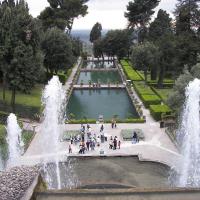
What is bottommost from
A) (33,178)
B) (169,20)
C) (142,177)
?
(142,177)

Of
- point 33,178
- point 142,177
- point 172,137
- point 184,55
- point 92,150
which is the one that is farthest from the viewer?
point 184,55

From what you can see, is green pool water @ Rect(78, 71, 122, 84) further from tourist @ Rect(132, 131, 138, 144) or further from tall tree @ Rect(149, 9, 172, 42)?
tourist @ Rect(132, 131, 138, 144)

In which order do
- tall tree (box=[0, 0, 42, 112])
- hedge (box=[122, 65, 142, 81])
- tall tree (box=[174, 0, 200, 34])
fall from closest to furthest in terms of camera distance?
tall tree (box=[0, 0, 42, 112]), tall tree (box=[174, 0, 200, 34]), hedge (box=[122, 65, 142, 81])

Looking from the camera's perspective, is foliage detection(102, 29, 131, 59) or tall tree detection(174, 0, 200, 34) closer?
tall tree detection(174, 0, 200, 34)

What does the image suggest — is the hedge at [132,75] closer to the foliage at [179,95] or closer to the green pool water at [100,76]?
the green pool water at [100,76]

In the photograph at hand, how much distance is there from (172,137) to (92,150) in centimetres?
565

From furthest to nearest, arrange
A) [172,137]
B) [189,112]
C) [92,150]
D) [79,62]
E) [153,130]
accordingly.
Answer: [79,62]
[153,130]
[172,137]
[92,150]
[189,112]

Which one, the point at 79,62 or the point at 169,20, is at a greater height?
the point at 169,20

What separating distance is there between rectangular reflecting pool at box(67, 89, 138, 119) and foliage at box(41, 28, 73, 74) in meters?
3.83

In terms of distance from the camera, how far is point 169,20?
76.9 m

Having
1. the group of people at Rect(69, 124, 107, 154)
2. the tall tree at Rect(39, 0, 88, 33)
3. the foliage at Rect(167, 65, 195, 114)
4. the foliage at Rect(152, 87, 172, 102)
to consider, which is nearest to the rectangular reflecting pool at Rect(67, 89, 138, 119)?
the foliage at Rect(152, 87, 172, 102)

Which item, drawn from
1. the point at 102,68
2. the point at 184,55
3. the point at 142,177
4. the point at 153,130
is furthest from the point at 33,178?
the point at 102,68

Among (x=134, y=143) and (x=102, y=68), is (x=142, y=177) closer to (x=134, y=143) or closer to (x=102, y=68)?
(x=134, y=143)

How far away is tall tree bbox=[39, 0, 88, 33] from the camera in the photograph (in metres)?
67.6
